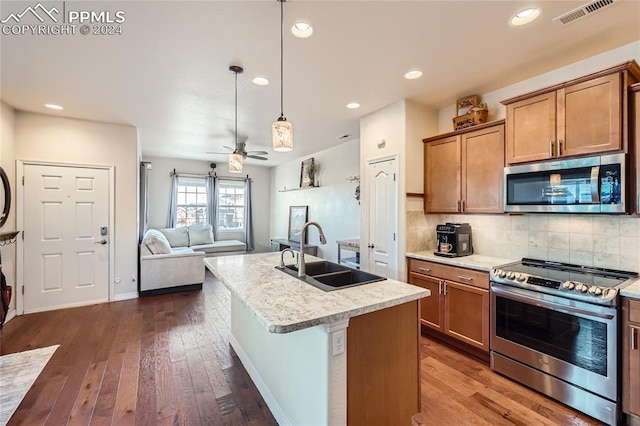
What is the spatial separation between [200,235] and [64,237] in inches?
121

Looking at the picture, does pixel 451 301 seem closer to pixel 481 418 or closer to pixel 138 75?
pixel 481 418

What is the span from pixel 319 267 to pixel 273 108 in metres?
2.23

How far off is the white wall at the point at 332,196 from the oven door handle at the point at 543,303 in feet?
9.31

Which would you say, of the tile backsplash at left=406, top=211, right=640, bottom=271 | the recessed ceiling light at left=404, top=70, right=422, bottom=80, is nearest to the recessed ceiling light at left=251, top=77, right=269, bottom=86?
the recessed ceiling light at left=404, top=70, right=422, bottom=80

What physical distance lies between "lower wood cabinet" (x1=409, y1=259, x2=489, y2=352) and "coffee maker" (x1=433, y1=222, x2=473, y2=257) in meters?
0.27

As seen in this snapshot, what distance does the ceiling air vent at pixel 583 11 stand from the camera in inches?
70.3

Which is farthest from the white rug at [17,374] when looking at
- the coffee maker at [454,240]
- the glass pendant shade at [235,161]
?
the coffee maker at [454,240]

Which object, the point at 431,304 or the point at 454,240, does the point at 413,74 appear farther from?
the point at 431,304

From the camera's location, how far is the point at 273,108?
143 inches

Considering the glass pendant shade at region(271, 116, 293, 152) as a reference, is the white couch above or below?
below

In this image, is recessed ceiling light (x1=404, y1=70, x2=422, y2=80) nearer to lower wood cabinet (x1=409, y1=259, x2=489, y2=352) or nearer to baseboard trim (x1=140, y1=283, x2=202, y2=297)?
lower wood cabinet (x1=409, y1=259, x2=489, y2=352)

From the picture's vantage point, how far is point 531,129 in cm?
249

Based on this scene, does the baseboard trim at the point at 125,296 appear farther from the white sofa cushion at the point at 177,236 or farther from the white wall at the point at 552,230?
the white wall at the point at 552,230

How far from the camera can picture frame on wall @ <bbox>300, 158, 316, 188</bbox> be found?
247 inches
